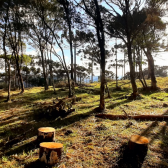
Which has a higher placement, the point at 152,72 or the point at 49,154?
the point at 152,72

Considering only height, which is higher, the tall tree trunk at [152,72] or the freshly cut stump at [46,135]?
the tall tree trunk at [152,72]

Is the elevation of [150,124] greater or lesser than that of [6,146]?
greater

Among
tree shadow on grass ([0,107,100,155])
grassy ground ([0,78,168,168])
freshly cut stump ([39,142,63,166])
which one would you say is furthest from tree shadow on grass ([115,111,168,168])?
tree shadow on grass ([0,107,100,155])

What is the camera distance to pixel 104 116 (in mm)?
6086

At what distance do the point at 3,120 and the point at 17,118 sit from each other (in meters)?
0.65

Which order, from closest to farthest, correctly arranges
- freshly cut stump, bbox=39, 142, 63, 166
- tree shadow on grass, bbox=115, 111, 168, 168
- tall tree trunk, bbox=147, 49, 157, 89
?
tree shadow on grass, bbox=115, 111, 168, 168
freshly cut stump, bbox=39, 142, 63, 166
tall tree trunk, bbox=147, 49, 157, 89

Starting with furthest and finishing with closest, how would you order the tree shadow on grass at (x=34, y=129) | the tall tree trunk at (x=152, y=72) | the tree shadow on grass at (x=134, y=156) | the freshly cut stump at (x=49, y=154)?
the tall tree trunk at (x=152, y=72) < the tree shadow on grass at (x=34, y=129) < the freshly cut stump at (x=49, y=154) < the tree shadow on grass at (x=134, y=156)

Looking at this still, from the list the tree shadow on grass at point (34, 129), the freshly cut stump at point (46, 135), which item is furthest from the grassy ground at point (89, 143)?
the freshly cut stump at point (46, 135)

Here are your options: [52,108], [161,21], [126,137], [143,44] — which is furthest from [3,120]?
[161,21]

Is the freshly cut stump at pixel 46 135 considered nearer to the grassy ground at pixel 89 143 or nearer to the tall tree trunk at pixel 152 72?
the grassy ground at pixel 89 143

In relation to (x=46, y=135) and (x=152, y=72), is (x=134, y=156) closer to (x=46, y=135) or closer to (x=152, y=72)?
(x=46, y=135)

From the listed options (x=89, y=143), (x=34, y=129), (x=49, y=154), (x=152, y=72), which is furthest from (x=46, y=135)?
(x=152, y=72)

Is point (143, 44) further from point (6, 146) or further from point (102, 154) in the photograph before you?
point (6, 146)

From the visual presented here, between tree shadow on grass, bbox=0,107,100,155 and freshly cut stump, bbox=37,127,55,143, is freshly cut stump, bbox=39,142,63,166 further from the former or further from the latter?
tree shadow on grass, bbox=0,107,100,155
